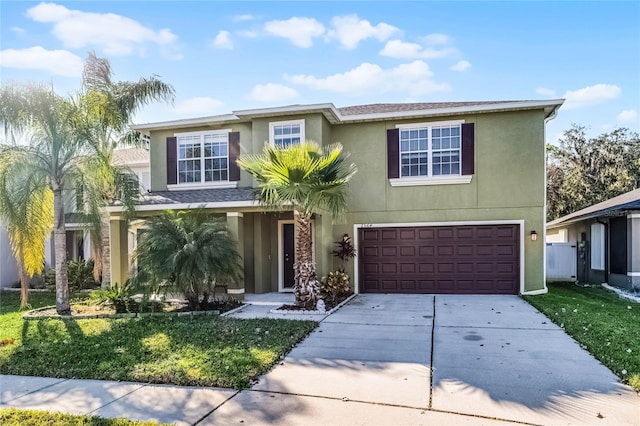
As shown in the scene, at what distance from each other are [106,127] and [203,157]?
376 cm

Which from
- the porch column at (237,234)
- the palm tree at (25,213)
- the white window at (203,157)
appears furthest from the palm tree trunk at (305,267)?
the palm tree at (25,213)

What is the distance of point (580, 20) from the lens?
393 inches

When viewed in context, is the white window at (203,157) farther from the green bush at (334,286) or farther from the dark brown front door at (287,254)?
the green bush at (334,286)

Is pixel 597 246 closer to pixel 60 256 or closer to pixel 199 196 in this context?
pixel 199 196

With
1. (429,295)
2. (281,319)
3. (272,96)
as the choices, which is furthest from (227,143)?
(429,295)

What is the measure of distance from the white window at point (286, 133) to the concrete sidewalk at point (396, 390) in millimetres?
7170

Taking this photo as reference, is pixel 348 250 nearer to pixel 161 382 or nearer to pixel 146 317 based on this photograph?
pixel 146 317

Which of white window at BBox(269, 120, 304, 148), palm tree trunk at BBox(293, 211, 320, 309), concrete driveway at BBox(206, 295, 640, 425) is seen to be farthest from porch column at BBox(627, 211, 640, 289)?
white window at BBox(269, 120, 304, 148)

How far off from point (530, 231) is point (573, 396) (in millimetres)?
8778

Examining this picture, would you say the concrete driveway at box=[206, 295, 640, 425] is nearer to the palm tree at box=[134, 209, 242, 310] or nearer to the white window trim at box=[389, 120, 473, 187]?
the palm tree at box=[134, 209, 242, 310]

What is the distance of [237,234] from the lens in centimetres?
1250

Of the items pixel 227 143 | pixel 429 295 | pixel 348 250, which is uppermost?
pixel 227 143

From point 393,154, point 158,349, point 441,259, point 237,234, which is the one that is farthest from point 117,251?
point 441,259

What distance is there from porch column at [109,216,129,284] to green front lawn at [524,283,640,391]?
11.9 meters
